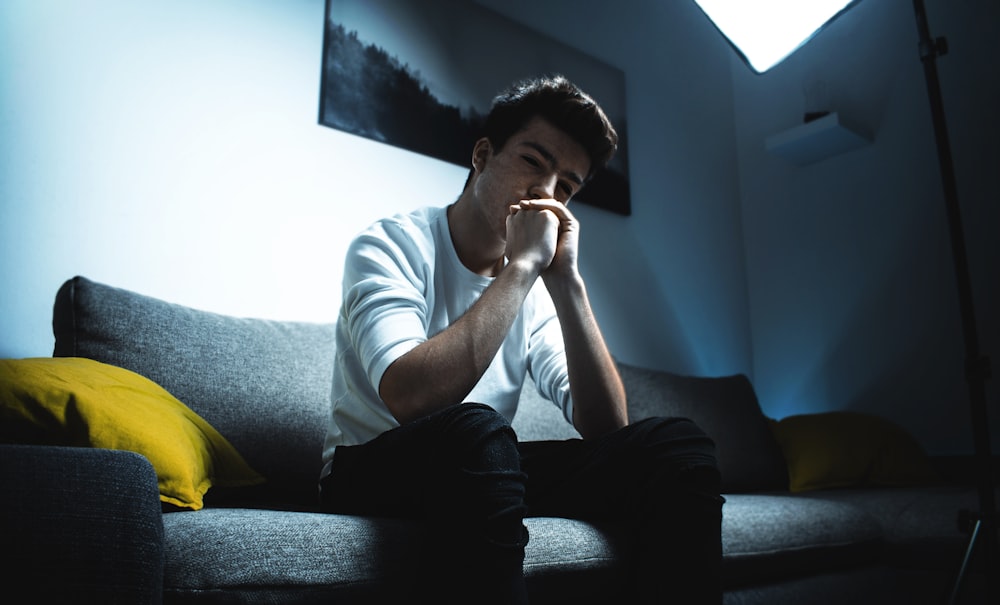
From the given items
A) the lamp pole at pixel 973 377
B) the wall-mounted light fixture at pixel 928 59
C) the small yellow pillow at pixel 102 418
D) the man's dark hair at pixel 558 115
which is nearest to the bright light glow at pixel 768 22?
the wall-mounted light fixture at pixel 928 59

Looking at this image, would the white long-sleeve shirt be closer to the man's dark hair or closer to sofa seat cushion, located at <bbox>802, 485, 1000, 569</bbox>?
the man's dark hair

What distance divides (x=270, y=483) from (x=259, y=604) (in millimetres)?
649

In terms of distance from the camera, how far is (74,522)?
29.4 inches

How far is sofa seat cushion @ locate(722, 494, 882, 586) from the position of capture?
1520mm

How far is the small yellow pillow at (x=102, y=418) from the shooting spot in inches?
40.1

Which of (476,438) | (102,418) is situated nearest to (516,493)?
(476,438)

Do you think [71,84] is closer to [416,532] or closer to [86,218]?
[86,218]

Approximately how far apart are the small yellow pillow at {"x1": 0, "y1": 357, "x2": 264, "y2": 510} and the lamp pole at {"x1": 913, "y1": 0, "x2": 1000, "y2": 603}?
1.41m

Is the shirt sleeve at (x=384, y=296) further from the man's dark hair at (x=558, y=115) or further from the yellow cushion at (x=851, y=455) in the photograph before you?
the yellow cushion at (x=851, y=455)

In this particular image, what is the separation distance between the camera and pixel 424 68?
7.71 ft

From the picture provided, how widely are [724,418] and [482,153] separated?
134 centimetres

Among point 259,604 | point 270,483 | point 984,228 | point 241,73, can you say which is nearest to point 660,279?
point 984,228

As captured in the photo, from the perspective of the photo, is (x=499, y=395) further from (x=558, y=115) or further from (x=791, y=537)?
(x=791, y=537)

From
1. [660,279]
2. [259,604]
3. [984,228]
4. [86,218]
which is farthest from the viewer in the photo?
[660,279]
